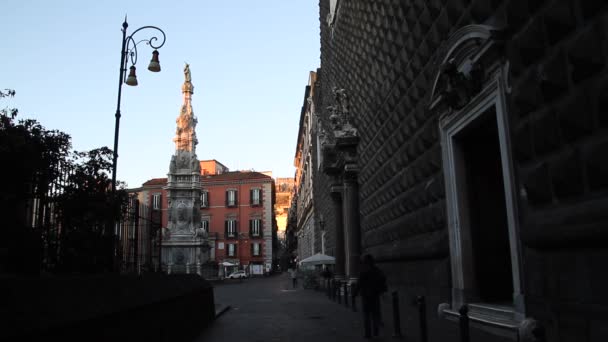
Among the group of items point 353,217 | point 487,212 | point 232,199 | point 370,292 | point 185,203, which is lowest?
point 370,292

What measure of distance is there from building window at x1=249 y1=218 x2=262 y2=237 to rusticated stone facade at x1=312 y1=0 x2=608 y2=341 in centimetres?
5377

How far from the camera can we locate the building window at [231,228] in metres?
66.6

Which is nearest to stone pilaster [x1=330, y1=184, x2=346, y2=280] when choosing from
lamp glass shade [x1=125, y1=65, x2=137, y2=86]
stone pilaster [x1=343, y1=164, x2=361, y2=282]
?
stone pilaster [x1=343, y1=164, x2=361, y2=282]

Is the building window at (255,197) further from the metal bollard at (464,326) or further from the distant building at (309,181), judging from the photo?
the metal bollard at (464,326)

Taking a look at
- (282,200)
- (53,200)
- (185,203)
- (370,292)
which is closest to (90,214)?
(53,200)

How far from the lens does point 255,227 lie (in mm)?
66500

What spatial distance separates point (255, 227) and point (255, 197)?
389 cm

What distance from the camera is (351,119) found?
16828 millimetres

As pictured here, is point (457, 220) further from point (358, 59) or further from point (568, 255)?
point (358, 59)

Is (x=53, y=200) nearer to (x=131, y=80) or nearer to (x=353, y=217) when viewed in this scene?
(x=131, y=80)

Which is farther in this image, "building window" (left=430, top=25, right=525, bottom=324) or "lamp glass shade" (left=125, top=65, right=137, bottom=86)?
"lamp glass shade" (left=125, top=65, right=137, bottom=86)

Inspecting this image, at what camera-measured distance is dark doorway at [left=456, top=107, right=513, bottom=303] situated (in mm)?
7441

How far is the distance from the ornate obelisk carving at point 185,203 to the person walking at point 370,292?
1095 inches

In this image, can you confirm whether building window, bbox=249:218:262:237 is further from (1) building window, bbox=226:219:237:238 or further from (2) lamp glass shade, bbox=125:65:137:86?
(2) lamp glass shade, bbox=125:65:137:86
